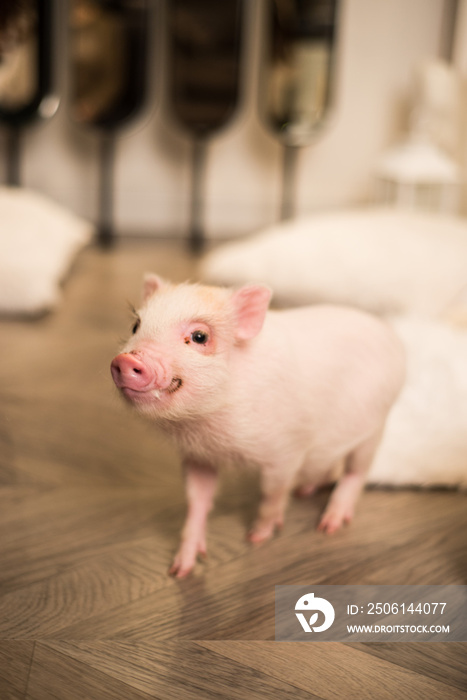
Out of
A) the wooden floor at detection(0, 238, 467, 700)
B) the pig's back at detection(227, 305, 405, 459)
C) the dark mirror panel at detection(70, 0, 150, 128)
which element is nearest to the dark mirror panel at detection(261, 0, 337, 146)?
the dark mirror panel at detection(70, 0, 150, 128)

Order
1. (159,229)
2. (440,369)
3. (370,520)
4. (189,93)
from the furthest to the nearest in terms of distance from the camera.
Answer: (159,229)
(189,93)
(440,369)
(370,520)

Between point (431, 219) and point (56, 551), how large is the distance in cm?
128

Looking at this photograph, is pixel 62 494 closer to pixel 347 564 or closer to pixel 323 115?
pixel 347 564

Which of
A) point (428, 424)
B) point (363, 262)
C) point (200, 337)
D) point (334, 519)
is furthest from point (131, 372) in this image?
point (363, 262)

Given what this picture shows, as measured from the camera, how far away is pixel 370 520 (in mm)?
752

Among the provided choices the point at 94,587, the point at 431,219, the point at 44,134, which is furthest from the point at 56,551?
the point at 44,134

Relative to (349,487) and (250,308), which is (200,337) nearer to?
(250,308)

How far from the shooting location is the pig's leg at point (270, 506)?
644mm

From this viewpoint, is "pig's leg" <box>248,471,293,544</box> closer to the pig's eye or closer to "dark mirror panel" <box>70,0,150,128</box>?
the pig's eye

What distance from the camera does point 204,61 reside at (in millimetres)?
2783

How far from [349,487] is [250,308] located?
0.29 meters

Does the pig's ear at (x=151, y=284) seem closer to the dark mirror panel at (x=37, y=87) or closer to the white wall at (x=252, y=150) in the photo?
the dark mirror panel at (x=37, y=87)

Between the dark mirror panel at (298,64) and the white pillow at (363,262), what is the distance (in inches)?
49.9

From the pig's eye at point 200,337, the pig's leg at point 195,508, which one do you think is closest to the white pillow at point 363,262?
the pig's leg at point 195,508
